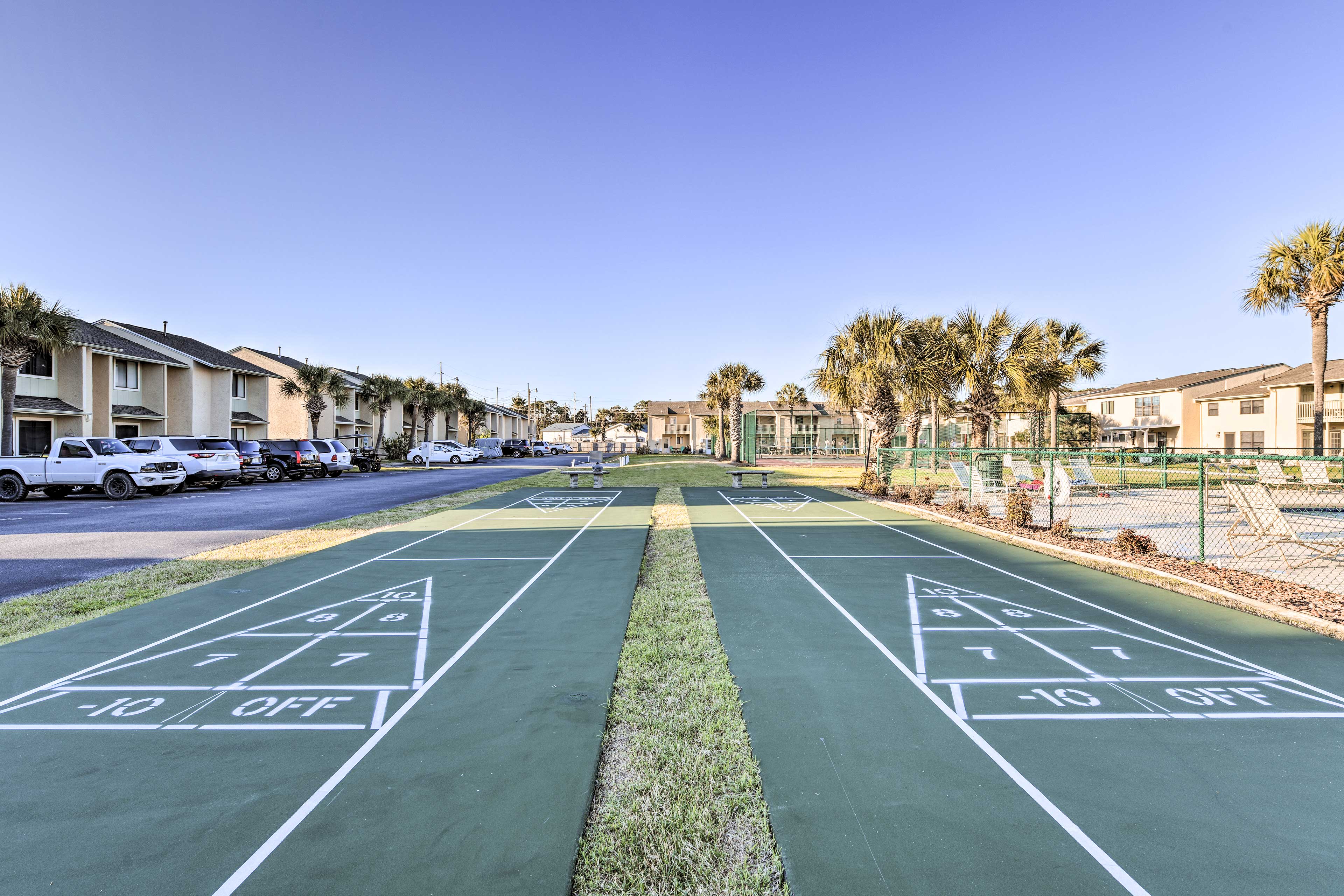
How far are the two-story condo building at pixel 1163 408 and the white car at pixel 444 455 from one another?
46030 mm

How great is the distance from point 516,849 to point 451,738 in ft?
4.08

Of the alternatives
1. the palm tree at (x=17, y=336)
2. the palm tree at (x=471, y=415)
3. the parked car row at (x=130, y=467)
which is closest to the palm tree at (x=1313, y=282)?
Result: the parked car row at (x=130, y=467)

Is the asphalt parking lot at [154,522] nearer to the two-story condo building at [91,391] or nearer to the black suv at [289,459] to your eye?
the black suv at [289,459]

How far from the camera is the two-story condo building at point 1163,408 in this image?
152 feet

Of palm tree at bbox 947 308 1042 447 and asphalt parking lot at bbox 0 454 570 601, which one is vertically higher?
palm tree at bbox 947 308 1042 447

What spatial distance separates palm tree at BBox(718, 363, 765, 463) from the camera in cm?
4512

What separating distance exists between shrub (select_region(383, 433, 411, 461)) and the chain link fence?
40.0 meters

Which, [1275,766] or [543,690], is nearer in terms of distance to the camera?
[1275,766]

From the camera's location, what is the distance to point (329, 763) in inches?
142

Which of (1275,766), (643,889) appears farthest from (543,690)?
(1275,766)

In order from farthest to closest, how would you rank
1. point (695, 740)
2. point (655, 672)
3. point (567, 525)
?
point (567, 525) → point (655, 672) → point (695, 740)

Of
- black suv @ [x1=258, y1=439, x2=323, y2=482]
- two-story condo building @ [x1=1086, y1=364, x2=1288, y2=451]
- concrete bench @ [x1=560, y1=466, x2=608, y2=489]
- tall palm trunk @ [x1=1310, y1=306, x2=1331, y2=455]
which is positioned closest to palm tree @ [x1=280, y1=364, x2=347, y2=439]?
black suv @ [x1=258, y1=439, x2=323, y2=482]

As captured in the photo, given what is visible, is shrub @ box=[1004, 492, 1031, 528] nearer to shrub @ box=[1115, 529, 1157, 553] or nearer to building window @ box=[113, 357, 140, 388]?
shrub @ box=[1115, 529, 1157, 553]

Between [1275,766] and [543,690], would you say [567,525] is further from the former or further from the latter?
[1275,766]
